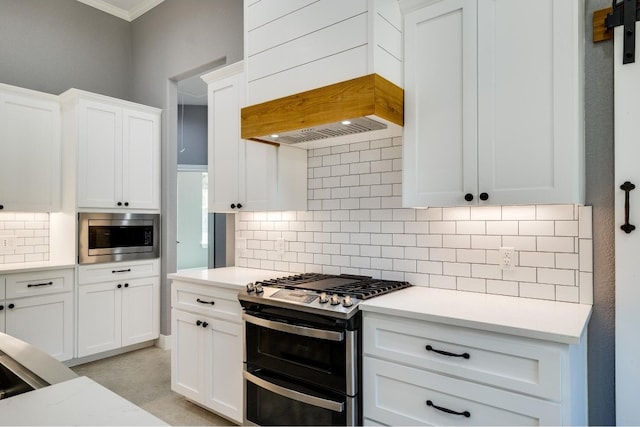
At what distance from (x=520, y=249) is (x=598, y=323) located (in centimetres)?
46

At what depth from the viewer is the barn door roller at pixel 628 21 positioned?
68.4 inches

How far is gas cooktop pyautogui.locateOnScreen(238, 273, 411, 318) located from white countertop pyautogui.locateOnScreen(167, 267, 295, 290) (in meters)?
0.21

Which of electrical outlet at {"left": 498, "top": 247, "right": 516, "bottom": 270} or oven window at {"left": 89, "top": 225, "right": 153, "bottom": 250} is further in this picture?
oven window at {"left": 89, "top": 225, "right": 153, "bottom": 250}

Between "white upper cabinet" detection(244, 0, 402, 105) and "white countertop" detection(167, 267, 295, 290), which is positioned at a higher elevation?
"white upper cabinet" detection(244, 0, 402, 105)

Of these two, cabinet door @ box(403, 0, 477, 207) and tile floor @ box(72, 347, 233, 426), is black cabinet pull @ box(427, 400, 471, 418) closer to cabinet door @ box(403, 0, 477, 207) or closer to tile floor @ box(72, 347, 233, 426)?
cabinet door @ box(403, 0, 477, 207)

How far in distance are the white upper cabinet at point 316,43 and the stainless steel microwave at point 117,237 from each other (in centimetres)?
209

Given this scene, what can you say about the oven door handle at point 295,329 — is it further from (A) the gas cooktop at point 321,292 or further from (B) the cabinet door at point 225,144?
(B) the cabinet door at point 225,144

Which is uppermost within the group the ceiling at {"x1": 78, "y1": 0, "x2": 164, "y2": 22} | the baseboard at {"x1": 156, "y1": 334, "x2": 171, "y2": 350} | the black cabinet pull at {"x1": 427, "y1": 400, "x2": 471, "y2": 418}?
the ceiling at {"x1": 78, "y1": 0, "x2": 164, "y2": 22}

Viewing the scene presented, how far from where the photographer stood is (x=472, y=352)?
1624mm

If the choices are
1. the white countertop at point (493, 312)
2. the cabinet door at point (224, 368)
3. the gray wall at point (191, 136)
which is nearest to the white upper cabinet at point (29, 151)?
the cabinet door at point (224, 368)

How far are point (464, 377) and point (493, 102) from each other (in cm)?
121

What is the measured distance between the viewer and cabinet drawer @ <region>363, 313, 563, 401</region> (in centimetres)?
146

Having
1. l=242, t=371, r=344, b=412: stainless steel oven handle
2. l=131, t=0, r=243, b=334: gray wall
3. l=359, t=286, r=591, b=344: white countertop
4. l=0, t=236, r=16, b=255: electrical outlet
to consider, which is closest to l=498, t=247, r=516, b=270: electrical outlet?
l=359, t=286, r=591, b=344: white countertop

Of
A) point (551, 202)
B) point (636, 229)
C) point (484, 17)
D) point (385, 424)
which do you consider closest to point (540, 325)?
point (551, 202)
